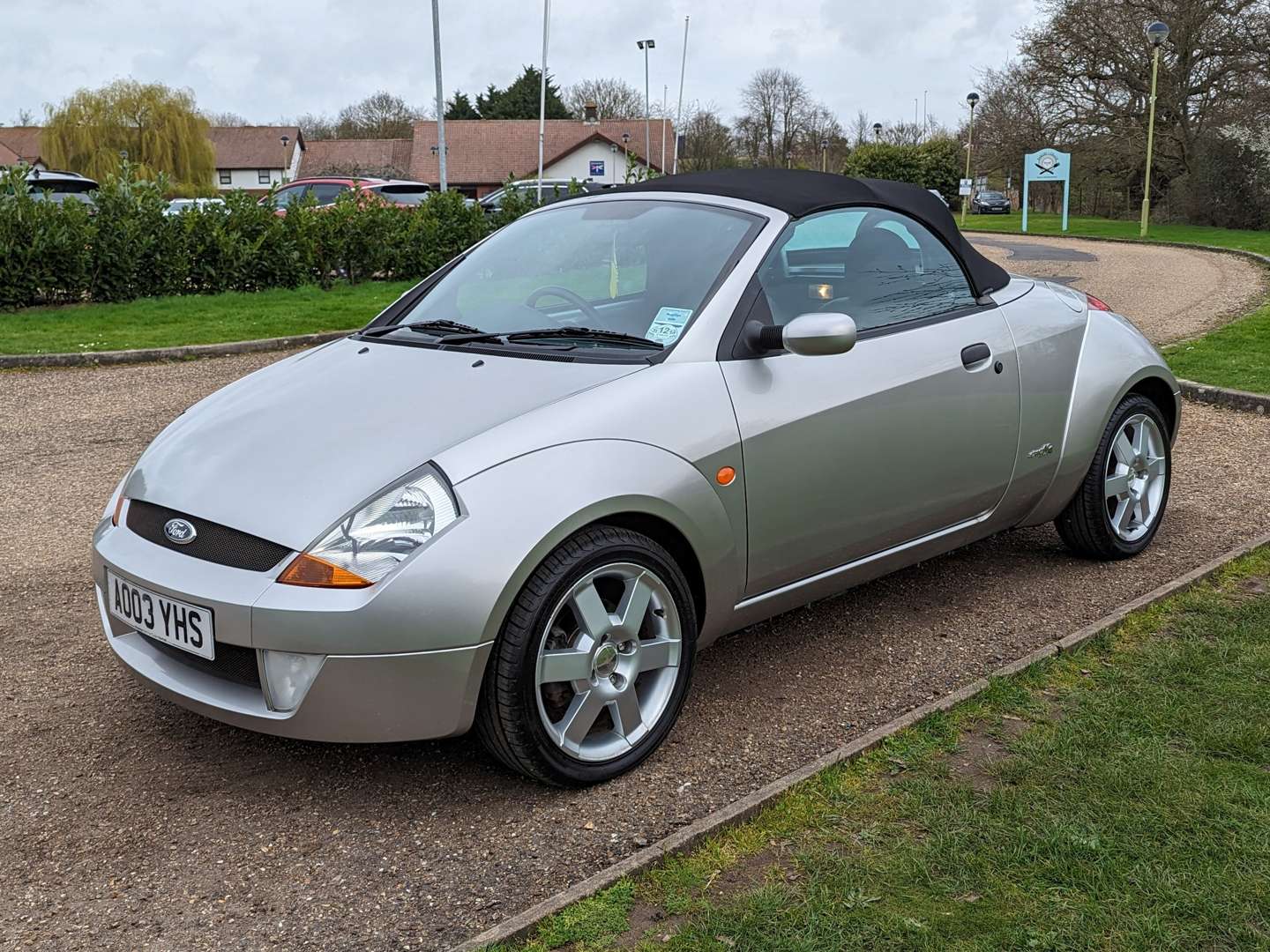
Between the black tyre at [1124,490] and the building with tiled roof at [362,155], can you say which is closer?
the black tyre at [1124,490]

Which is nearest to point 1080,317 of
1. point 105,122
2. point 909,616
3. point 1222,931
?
point 909,616

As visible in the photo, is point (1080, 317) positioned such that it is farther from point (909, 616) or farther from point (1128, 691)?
point (1128, 691)

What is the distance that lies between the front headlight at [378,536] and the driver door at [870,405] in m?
0.99

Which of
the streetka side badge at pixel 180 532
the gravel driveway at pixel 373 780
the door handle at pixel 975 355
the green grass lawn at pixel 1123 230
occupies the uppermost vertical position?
the green grass lawn at pixel 1123 230

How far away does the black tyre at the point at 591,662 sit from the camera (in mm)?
3076

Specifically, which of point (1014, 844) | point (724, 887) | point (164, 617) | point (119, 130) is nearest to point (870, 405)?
point (1014, 844)

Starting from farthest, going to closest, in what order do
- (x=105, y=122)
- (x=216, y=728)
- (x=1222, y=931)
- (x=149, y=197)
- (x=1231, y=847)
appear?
(x=105, y=122) → (x=149, y=197) → (x=216, y=728) → (x=1231, y=847) → (x=1222, y=931)

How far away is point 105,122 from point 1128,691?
74.4 metres

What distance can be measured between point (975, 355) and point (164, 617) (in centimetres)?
286

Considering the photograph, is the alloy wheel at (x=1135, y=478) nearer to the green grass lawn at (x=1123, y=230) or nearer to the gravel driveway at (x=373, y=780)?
the gravel driveway at (x=373, y=780)

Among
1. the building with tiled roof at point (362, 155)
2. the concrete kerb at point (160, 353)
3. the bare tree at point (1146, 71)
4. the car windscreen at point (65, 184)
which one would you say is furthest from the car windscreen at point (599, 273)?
the building with tiled roof at point (362, 155)

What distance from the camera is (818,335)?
141 inches

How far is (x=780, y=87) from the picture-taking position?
8669 centimetres

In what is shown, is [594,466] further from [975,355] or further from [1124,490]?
[1124,490]
